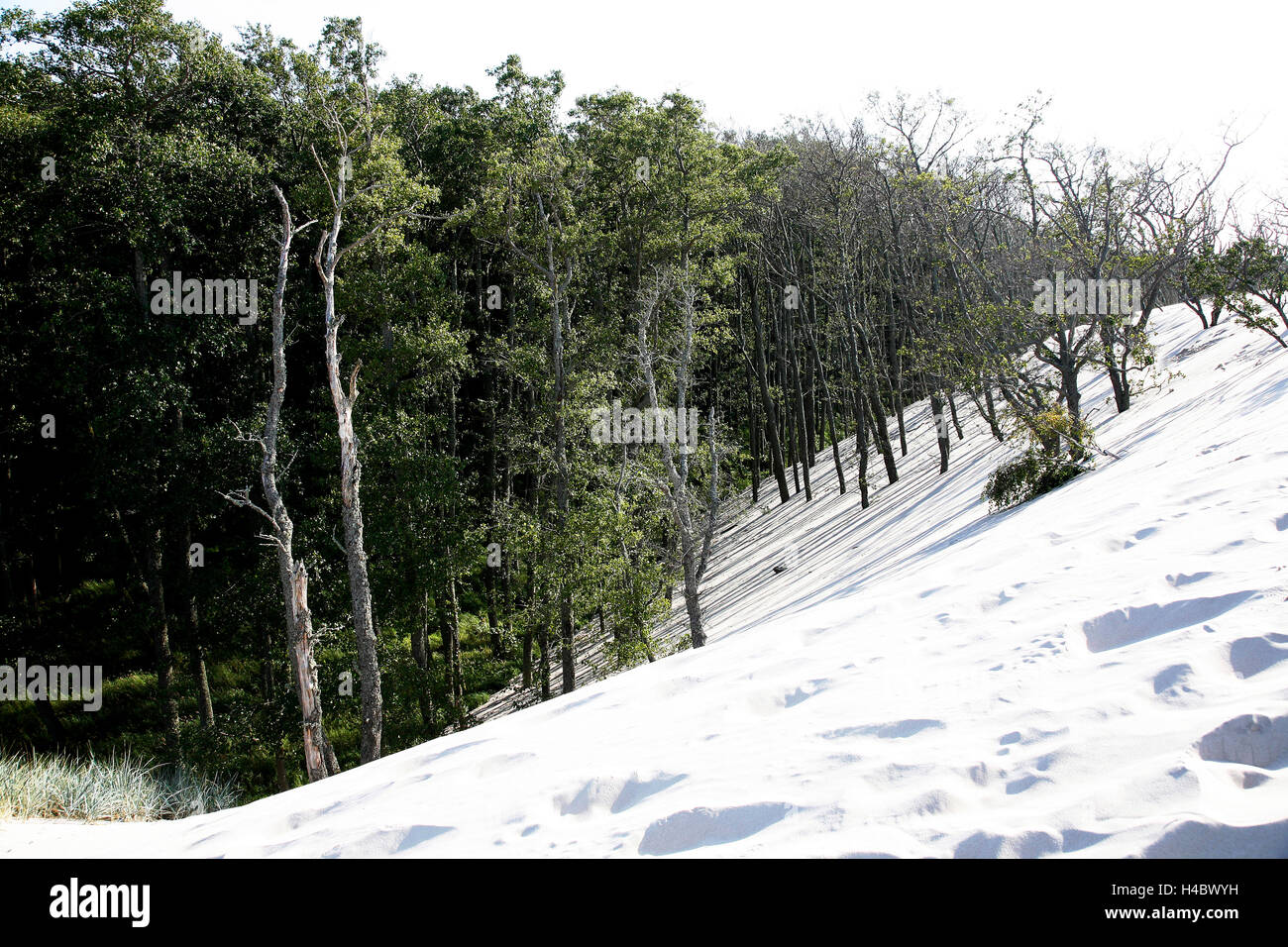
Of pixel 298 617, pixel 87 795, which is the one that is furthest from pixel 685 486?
pixel 87 795

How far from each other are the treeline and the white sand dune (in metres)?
6.19

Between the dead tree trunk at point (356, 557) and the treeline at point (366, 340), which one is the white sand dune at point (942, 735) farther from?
the dead tree trunk at point (356, 557)

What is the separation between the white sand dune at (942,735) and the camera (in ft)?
10.3

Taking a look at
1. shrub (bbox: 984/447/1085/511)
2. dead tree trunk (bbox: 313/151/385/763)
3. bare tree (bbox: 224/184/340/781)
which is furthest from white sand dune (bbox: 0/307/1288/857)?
dead tree trunk (bbox: 313/151/385/763)

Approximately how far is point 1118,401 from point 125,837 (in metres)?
17.1

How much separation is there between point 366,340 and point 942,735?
52.3 feet

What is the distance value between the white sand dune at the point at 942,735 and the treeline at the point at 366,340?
619 centimetres

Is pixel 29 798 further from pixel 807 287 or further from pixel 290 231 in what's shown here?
pixel 807 287

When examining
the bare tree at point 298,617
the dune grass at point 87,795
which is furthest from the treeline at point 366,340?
the dune grass at point 87,795

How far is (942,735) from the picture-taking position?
3965 millimetres

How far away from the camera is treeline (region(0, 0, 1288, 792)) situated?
1492 cm

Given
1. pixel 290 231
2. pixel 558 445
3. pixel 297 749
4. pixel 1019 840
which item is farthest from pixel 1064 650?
pixel 297 749

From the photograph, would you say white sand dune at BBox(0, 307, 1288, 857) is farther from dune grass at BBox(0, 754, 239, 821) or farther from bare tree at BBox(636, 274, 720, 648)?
bare tree at BBox(636, 274, 720, 648)

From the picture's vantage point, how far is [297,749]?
1695 centimetres
